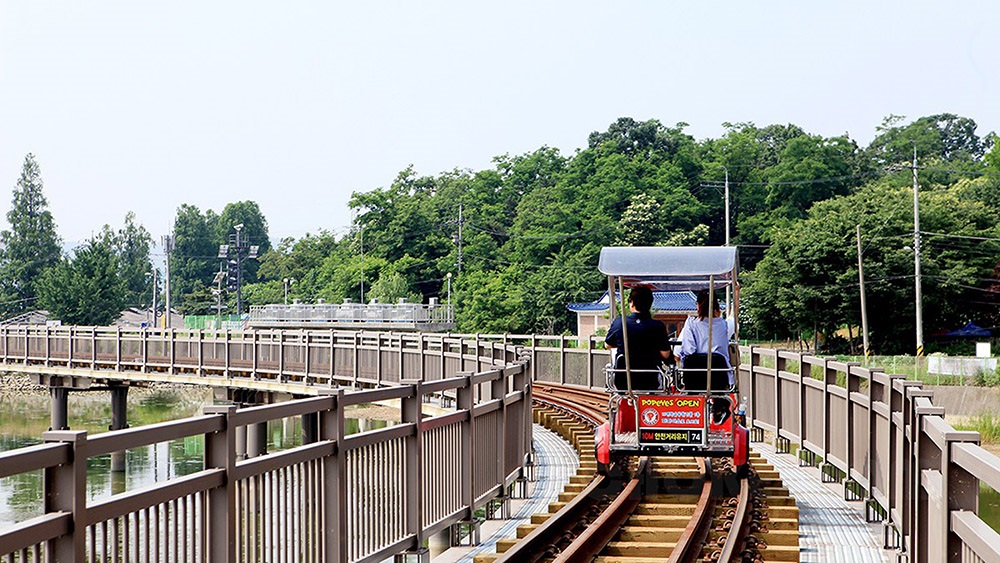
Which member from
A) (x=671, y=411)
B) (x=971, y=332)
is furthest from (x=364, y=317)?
(x=671, y=411)

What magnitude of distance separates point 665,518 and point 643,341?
73.2 inches

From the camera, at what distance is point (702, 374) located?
12.8 metres

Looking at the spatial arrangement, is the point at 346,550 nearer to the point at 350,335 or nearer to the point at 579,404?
the point at 579,404

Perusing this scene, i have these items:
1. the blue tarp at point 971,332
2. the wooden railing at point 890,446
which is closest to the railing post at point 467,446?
the wooden railing at point 890,446

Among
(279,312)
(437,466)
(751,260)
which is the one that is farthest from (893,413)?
(751,260)

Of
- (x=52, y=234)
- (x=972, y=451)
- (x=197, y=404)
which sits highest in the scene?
(x=52, y=234)

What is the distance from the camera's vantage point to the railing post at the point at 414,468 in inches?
377

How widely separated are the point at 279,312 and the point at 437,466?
258 ft

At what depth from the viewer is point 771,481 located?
45.8ft

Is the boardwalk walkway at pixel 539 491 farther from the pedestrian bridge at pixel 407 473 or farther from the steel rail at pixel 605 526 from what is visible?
the steel rail at pixel 605 526

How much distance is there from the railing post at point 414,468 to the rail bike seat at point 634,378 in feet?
11.3

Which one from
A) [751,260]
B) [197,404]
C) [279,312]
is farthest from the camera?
[751,260]

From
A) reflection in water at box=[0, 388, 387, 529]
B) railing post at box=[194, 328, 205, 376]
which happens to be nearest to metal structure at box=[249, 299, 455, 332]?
reflection in water at box=[0, 388, 387, 529]

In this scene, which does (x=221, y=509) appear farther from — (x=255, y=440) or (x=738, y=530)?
(x=255, y=440)
